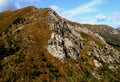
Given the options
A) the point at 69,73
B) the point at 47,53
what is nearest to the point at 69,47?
the point at 47,53

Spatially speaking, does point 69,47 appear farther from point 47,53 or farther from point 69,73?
point 69,73

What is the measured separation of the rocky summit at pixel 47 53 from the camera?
10225 cm

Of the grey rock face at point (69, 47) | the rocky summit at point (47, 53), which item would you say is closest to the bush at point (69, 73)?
the rocky summit at point (47, 53)

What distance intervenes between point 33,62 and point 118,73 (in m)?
51.5

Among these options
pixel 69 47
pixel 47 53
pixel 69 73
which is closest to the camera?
pixel 69 73

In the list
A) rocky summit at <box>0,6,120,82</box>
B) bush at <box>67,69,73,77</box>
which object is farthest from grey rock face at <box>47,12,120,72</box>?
bush at <box>67,69,73,77</box>

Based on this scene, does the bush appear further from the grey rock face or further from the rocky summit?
the grey rock face

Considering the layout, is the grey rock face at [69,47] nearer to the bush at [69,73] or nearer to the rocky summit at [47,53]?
the rocky summit at [47,53]

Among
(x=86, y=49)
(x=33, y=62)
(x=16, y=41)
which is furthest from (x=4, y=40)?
(x=86, y=49)

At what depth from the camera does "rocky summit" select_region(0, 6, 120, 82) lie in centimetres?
10225

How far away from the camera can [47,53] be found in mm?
110750

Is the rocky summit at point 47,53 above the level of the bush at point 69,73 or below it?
above

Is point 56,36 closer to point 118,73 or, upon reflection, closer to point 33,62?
point 33,62

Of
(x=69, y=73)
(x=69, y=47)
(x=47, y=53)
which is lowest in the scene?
(x=69, y=73)
